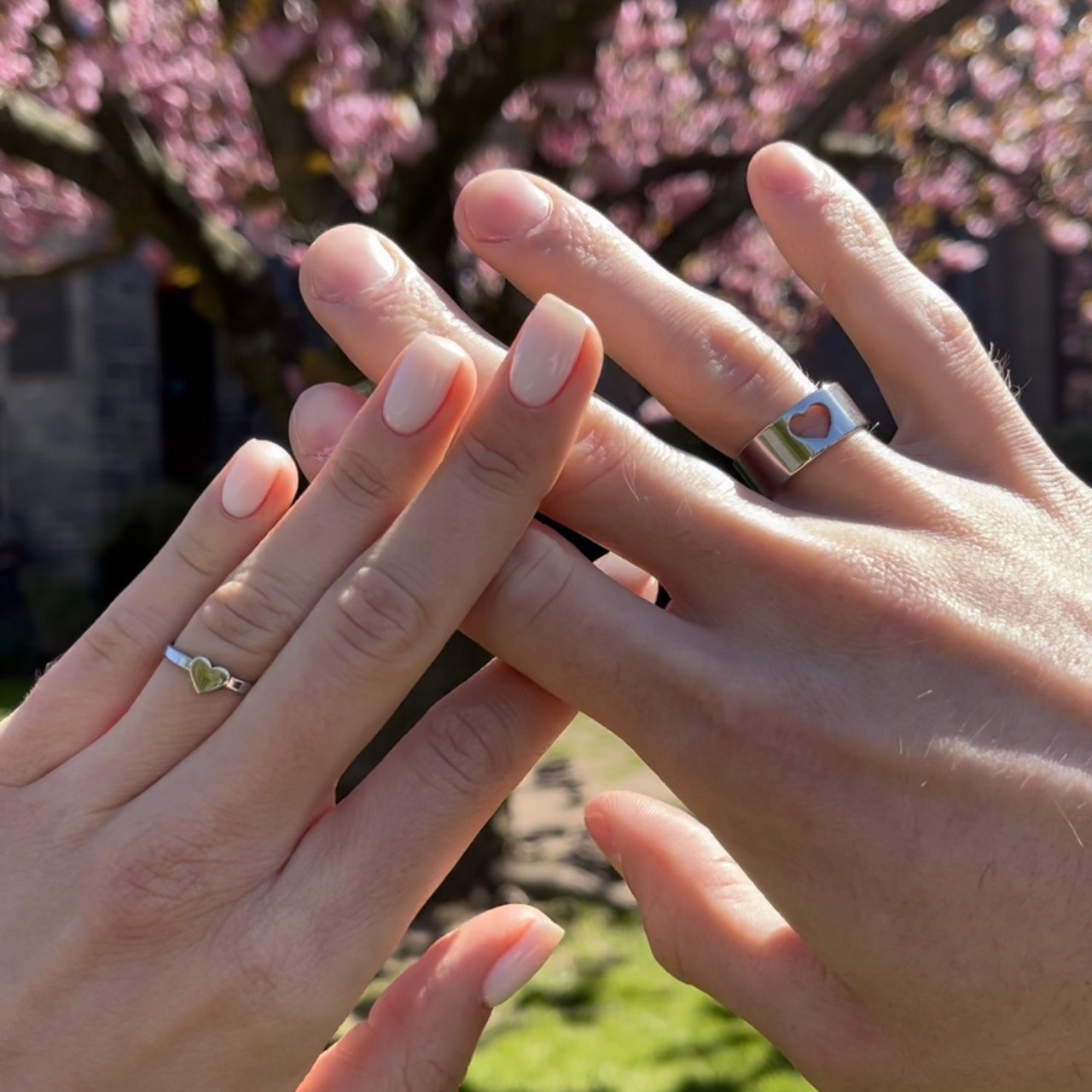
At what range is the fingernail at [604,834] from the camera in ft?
4.66

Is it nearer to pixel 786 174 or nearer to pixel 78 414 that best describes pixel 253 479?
pixel 786 174

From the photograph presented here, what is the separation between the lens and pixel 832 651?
1.21 meters

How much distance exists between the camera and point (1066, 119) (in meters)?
6.45

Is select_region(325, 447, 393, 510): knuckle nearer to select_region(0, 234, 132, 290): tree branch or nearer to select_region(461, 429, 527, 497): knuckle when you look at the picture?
select_region(461, 429, 527, 497): knuckle

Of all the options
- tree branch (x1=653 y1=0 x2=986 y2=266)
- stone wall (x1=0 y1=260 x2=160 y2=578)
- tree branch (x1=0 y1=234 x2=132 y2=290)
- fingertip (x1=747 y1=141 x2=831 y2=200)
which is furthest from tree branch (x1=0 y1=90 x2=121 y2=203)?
stone wall (x1=0 y1=260 x2=160 y2=578)

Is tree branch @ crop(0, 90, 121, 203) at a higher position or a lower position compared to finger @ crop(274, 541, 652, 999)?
lower

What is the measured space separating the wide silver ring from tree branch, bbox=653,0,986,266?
261 cm

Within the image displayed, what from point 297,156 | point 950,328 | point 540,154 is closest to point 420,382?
point 950,328

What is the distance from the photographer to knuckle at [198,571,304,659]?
1.26 meters

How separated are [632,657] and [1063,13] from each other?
723 centimetres

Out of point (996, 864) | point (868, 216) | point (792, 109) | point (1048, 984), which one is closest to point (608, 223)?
point (868, 216)

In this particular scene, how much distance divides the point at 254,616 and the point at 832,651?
65 cm

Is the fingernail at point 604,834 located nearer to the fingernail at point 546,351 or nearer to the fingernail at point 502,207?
the fingernail at point 546,351

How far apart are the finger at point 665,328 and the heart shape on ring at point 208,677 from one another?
584 mm
